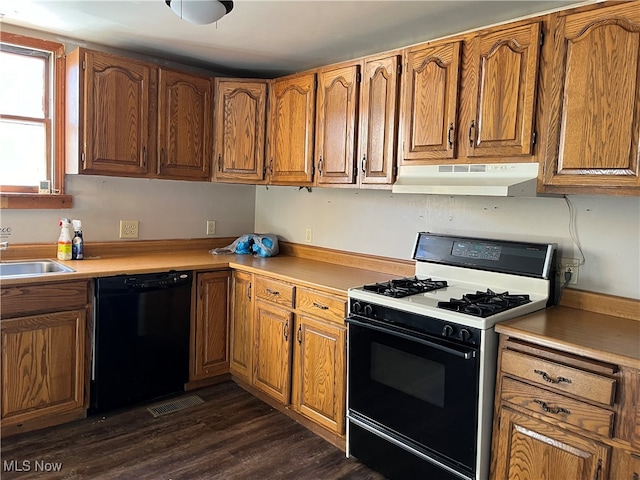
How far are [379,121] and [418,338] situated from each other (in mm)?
1225

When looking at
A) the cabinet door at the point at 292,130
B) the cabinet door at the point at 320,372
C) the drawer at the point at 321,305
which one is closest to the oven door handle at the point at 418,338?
the drawer at the point at 321,305

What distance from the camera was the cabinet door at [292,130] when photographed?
2984 millimetres

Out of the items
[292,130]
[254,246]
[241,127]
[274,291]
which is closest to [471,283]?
[274,291]

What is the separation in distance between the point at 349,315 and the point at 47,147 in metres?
2.22

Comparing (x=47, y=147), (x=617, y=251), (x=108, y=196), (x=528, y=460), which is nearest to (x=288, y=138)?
(x=108, y=196)

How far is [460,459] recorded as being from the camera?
1.91 m

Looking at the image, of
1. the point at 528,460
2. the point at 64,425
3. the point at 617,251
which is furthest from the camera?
the point at 64,425

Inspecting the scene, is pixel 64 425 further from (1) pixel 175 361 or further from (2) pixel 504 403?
(2) pixel 504 403

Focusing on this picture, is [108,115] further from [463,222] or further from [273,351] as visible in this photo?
[463,222]

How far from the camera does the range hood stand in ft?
6.50

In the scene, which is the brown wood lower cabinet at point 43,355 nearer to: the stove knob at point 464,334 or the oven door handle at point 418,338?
the oven door handle at point 418,338

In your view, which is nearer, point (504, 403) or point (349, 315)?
point (504, 403)

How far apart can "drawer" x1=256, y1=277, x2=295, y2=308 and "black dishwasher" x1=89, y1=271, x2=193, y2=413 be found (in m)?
0.47

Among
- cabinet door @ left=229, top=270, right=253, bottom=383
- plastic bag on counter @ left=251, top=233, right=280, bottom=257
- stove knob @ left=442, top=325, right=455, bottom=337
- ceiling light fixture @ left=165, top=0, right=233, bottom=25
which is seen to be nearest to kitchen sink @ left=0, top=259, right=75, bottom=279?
cabinet door @ left=229, top=270, right=253, bottom=383
